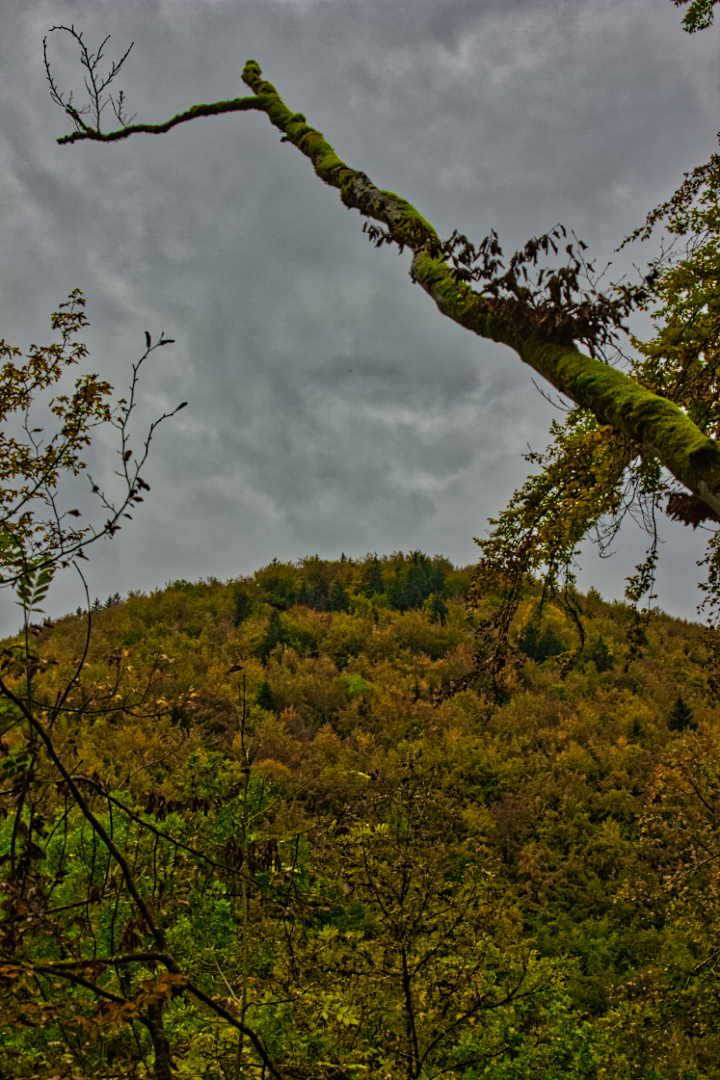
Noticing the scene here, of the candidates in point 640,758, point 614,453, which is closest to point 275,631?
point 640,758

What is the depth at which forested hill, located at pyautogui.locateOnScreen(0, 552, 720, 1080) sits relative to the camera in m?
2.31

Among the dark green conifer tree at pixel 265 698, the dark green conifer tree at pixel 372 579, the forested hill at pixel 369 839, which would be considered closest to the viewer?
the forested hill at pixel 369 839

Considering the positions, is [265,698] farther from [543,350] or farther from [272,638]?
[543,350]

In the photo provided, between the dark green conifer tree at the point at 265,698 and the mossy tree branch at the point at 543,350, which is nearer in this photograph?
the mossy tree branch at the point at 543,350

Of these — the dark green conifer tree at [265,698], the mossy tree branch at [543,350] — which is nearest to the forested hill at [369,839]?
the dark green conifer tree at [265,698]

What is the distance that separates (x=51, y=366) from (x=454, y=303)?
3.12m

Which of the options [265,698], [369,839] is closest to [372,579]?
[265,698]

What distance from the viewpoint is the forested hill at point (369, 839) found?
2.31m

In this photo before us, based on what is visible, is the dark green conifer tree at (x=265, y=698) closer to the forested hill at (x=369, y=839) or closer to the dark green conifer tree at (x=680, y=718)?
the forested hill at (x=369, y=839)

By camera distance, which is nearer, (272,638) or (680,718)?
(680,718)

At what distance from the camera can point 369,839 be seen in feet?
15.4

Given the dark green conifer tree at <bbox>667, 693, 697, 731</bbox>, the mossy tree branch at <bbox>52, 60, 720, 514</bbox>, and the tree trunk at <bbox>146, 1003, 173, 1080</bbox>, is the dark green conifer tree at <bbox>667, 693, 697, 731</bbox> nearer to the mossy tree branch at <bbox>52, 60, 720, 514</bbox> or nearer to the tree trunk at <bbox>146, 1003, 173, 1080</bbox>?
the mossy tree branch at <bbox>52, 60, 720, 514</bbox>

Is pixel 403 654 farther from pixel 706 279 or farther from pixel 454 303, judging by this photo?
pixel 454 303

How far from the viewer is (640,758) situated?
18.3 meters
